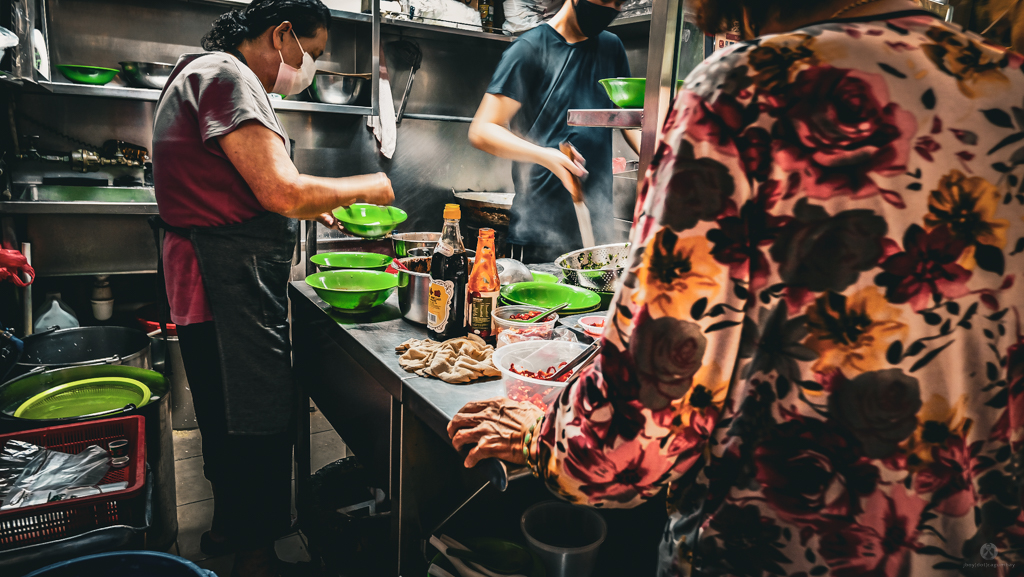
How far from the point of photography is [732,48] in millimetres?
622

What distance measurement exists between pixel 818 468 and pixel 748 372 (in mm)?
122

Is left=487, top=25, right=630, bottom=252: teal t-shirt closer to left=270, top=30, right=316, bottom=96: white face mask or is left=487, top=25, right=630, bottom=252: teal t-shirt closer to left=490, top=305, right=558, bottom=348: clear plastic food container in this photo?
left=270, top=30, right=316, bottom=96: white face mask

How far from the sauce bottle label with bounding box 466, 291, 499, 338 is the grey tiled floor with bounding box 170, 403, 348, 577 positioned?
139 cm

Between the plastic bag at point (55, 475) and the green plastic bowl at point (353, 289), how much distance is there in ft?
2.52

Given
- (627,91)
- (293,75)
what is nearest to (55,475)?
(293,75)

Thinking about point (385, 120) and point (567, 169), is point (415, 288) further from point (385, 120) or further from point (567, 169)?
point (385, 120)

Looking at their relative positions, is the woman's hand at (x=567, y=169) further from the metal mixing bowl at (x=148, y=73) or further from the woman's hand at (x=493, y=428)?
the metal mixing bowl at (x=148, y=73)

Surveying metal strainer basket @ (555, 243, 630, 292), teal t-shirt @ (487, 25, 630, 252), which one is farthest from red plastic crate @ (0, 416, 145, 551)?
teal t-shirt @ (487, 25, 630, 252)

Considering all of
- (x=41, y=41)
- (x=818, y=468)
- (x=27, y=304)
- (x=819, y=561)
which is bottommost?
(x=27, y=304)

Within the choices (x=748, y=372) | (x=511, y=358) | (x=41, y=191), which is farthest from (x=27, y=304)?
(x=748, y=372)

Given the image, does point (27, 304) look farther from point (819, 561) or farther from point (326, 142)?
point (819, 561)

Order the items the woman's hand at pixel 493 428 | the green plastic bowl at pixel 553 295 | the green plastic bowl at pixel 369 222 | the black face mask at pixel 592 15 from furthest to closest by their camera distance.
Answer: the black face mask at pixel 592 15
the green plastic bowl at pixel 369 222
the green plastic bowl at pixel 553 295
the woman's hand at pixel 493 428

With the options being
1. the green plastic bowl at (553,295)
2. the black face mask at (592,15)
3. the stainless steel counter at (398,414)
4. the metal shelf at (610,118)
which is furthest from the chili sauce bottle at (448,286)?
the black face mask at (592,15)

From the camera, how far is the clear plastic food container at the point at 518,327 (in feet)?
4.63
